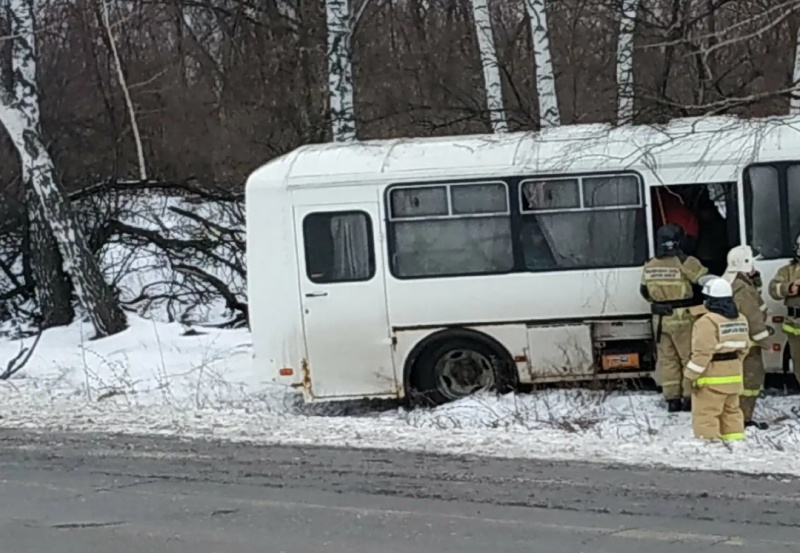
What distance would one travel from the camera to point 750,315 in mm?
9523

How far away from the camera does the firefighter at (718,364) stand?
8.81m

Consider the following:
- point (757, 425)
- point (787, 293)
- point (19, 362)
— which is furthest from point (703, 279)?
point (19, 362)

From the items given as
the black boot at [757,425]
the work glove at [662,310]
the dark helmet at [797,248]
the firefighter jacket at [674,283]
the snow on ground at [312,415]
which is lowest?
the black boot at [757,425]

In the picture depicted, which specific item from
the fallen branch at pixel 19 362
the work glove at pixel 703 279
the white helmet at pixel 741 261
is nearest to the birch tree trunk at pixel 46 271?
the fallen branch at pixel 19 362

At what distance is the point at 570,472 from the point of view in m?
7.61

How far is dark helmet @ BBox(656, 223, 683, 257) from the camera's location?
10234mm

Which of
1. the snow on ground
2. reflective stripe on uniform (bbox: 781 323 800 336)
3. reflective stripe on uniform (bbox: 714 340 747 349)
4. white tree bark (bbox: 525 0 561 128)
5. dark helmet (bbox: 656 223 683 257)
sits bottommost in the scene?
the snow on ground

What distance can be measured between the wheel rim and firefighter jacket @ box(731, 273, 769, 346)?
259 cm

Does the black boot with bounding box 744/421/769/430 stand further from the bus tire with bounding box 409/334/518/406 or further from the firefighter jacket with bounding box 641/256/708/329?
the bus tire with bounding box 409/334/518/406

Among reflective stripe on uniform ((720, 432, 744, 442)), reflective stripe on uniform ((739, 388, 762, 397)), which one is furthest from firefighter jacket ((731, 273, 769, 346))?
reflective stripe on uniform ((720, 432, 744, 442))

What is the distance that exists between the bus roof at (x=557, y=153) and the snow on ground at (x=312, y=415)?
2106mm

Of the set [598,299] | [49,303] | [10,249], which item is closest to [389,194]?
[598,299]

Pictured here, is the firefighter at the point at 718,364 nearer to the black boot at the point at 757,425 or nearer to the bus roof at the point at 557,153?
the black boot at the point at 757,425

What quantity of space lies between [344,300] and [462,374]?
1.38 meters
